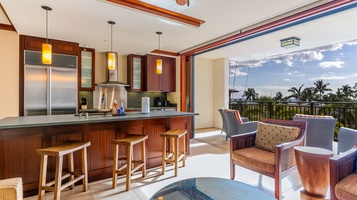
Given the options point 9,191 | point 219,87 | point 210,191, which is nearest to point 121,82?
point 219,87

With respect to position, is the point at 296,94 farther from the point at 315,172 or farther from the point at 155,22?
the point at 155,22

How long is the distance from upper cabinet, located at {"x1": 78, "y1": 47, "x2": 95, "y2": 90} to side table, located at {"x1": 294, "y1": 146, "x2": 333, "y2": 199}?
490 centimetres

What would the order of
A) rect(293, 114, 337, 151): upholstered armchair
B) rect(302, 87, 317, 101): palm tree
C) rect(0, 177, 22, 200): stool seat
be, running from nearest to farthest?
rect(0, 177, 22, 200): stool seat → rect(293, 114, 337, 151): upholstered armchair → rect(302, 87, 317, 101): palm tree

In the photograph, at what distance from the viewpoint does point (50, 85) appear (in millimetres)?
4090

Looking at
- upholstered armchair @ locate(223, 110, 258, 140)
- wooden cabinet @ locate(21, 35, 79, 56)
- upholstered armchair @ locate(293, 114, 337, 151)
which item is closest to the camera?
upholstered armchair @ locate(293, 114, 337, 151)

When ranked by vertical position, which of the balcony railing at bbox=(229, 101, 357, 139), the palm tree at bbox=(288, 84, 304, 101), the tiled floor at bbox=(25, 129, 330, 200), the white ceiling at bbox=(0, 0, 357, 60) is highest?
the white ceiling at bbox=(0, 0, 357, 60)

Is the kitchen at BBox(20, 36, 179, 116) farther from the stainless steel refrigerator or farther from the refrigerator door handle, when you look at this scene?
the refrigerator door handle

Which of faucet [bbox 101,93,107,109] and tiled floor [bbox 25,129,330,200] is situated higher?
faucet [bbox 101,93,107,109]

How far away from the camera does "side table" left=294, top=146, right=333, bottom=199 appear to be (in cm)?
183

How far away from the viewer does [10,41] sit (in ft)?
12.3

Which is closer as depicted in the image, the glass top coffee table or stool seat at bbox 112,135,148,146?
the glass top coffee table

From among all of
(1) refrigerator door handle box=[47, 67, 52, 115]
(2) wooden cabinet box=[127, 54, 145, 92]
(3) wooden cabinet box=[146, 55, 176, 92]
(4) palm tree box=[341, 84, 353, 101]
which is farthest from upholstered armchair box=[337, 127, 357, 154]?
(1) refrigerator door handle box=[47, 67, 52, 115]

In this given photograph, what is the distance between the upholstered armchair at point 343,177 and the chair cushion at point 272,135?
666 mm

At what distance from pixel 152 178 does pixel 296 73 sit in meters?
7.72
